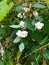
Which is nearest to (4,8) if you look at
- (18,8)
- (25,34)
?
(18,8)

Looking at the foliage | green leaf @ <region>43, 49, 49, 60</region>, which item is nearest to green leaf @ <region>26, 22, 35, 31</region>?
the foliage

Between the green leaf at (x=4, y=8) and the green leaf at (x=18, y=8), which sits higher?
the green leaf at (x=18, y=8)

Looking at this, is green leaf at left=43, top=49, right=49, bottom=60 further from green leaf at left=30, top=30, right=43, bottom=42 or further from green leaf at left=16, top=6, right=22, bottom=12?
green leaf at left=16, top=6, right=22, bottom=12

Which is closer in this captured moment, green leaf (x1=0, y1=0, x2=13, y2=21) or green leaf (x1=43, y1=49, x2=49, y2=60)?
green leaf (x1=43, y1=49, x2=49, y2=60)

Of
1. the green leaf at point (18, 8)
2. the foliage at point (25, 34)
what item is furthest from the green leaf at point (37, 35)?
the green leaf at point (18, 8)

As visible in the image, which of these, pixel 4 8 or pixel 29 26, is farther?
pixel 4 8

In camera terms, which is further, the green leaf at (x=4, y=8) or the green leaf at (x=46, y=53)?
the green leaf at (x=4, y=8)

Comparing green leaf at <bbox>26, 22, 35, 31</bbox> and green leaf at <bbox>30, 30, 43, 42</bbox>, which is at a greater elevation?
green leaf at <bbox>26, 22, 35, 31</bbox>

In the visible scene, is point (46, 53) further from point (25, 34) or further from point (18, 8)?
point (18, 8)

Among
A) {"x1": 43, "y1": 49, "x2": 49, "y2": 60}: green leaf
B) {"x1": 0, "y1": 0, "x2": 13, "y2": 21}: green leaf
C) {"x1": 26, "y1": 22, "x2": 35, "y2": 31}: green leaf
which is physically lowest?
{"x1": 43, "y1": 49, "x2": 49, "y2": 60}: green leaf

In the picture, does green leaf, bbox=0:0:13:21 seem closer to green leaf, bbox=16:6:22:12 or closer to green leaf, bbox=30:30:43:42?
green leaf, bbox=16:6:22:12

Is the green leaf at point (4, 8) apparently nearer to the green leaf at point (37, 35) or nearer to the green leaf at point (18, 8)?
the green leaf at point (18, 8)

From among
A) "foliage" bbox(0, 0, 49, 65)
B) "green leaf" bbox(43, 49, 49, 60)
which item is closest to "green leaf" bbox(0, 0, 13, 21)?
"foliage" bbox(0, 0, 49, 65)

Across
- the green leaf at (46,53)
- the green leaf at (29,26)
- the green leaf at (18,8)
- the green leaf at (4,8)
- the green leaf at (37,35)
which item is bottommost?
the green leaf at (46,53)
